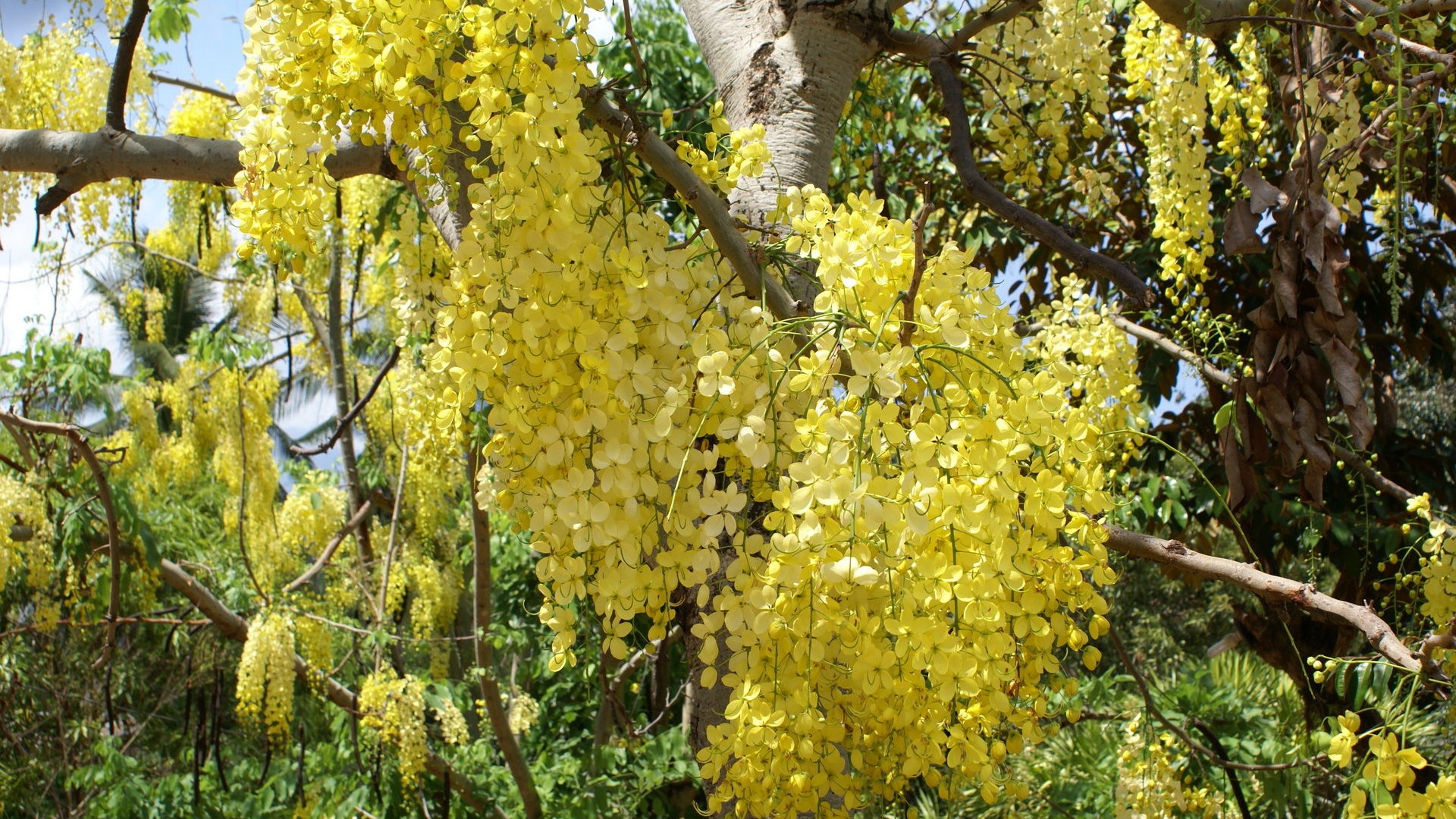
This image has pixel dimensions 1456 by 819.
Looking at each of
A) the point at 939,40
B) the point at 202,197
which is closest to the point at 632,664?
the point at 939,40

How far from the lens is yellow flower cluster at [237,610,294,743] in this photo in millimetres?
3906

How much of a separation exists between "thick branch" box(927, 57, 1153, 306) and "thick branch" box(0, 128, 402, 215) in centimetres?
108

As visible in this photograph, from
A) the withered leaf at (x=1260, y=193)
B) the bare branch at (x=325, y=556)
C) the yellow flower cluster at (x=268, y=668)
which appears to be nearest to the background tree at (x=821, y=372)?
the withered leaf at (x=1260, y=193)

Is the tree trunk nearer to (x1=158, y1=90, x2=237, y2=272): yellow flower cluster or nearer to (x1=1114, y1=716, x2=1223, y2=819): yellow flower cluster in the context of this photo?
(x1=1114, y1=716, x2=1223, y2=819): yellow flower cluster

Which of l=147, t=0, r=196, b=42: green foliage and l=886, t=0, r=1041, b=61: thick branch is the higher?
l=147, t=0, r=196, b=42: green foliage

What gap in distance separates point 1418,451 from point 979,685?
135 inches

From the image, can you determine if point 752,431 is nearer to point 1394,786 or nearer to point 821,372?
point 821,372

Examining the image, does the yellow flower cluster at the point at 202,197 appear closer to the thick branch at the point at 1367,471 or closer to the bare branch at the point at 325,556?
the bare branch at the point at 325,556

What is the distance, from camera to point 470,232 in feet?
3.48

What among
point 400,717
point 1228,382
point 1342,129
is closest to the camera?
point 1228,382

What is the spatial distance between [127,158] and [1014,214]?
156 cm

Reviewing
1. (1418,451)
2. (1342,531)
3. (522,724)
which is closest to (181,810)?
(522,724)

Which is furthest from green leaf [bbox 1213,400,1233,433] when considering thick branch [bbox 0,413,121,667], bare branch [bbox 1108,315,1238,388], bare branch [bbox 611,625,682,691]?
thick branch [bbox 0,413,121,667]

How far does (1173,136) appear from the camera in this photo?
111 inches
